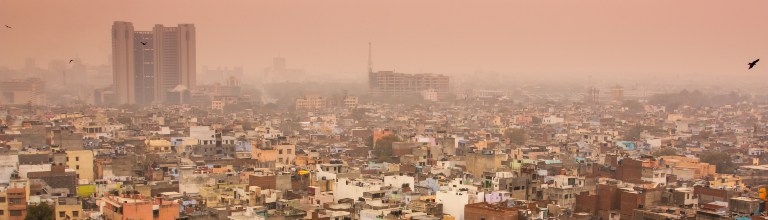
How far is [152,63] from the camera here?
45125 mm

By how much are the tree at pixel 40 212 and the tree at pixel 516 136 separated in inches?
539

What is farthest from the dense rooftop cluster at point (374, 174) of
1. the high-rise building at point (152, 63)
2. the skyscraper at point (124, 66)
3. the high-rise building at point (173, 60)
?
the high-rise building at point (173, 60)

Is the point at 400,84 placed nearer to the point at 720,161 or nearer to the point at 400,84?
the point at 400,84

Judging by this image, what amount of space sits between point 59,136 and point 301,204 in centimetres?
769

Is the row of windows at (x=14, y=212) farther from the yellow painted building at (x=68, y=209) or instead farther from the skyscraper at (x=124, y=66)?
the skyscraper at (x=124, y=66)

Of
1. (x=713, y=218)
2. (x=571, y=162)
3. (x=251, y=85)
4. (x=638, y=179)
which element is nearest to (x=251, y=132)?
(x=571, y=162)

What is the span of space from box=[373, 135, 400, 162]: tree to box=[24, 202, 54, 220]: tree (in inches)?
326

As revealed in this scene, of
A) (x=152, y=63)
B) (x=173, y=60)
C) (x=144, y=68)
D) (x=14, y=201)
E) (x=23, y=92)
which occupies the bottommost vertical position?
(x=14, y=201)

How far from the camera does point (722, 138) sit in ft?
77.3

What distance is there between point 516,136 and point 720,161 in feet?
23.4

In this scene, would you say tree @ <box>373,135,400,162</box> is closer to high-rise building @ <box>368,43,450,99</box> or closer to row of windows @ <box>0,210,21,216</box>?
row of windows @ <box>0,210,21,216</box>

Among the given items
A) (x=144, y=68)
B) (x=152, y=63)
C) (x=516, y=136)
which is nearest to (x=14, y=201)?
(x=516, y=136)

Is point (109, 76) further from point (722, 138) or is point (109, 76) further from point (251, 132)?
point (722, 138)

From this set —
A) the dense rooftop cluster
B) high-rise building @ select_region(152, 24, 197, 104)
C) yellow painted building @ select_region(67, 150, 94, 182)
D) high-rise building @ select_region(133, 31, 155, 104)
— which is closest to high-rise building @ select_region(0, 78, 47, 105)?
high-rise building @ select_region(133, 31, 155, 104)
